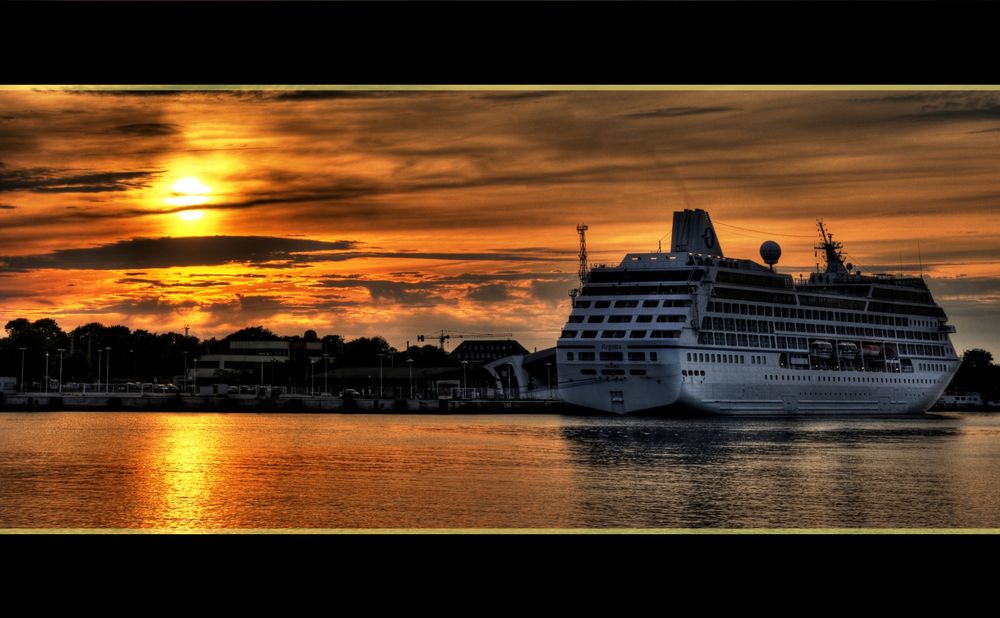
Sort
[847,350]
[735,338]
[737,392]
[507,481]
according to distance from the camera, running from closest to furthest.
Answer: [507,481], [737,392], [735,338], [847,350]

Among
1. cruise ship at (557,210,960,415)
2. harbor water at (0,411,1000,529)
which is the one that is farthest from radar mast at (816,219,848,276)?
harbor water at (0,411,1000,529)

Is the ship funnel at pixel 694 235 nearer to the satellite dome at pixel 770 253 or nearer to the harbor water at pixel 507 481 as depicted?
the satellite dome at pixel 770 253

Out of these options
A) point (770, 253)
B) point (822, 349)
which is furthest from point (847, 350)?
point (770, 253)

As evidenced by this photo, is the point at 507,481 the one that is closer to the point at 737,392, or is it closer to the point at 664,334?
the point at 664,334

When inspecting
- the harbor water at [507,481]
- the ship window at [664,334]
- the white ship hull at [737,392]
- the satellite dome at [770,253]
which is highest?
the satellite dome at [770,253]

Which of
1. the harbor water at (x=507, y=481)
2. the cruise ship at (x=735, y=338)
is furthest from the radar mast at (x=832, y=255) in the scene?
the harbor water at (x=507, y=481)
